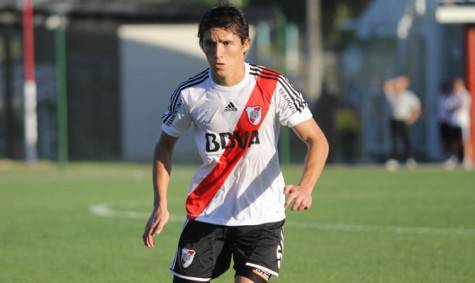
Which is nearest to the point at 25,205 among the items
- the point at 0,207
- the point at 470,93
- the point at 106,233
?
the point at 0,207

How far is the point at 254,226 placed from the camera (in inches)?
243

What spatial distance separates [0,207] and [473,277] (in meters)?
9.22

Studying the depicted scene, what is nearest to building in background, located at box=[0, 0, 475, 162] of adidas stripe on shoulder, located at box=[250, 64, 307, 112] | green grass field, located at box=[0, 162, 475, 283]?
green grass field, located at box=[0, 162, 475, 283]

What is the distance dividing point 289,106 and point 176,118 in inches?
25.5

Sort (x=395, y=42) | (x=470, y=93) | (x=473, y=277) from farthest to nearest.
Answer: (x=395, y=42), (x=470, y=93), (x=473, y=277)

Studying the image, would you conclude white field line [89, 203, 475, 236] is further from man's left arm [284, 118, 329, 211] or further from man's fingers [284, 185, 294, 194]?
man's fingers [284, 185, 294, 194]

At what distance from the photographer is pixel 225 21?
5.93 meters

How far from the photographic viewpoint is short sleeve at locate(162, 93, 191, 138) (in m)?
6.25

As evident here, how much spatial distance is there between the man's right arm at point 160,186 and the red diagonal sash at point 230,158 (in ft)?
0.60

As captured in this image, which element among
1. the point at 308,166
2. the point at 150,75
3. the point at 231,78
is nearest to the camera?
the point at 308,166

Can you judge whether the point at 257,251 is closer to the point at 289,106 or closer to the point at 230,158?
the point at 230,158

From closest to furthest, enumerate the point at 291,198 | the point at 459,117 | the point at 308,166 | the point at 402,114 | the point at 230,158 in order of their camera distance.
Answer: the point at 291,198 → the point at 308,166 → the point at 230,158 → the point at 459,117 → the point at 402,114

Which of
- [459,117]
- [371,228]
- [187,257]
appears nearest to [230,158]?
[187,257]

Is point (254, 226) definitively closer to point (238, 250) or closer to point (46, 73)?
point (238, 250)
